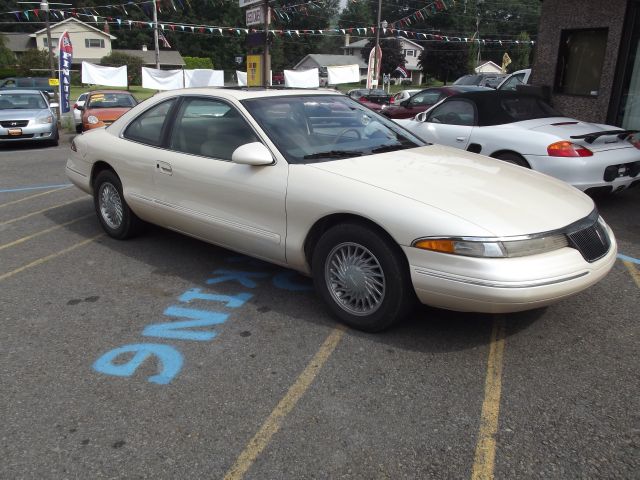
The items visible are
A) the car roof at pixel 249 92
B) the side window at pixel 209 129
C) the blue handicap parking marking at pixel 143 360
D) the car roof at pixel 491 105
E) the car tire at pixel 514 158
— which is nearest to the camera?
the blue handicap parking marking at pixel 143 360

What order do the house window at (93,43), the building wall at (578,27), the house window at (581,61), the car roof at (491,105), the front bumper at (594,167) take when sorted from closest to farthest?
the front bumper at (594,167)
the car roof at (491,105)
the building wall at (578,27)
the house window at (581,61)
the house window at (93,43)

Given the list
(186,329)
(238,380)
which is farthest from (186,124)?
(238,380)

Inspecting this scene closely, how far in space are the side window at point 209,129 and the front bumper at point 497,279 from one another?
175cm

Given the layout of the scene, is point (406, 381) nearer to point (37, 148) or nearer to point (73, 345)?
point (73, 345)

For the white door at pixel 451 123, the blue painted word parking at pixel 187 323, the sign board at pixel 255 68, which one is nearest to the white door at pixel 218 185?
the blue painted word parking at pixel 187 323

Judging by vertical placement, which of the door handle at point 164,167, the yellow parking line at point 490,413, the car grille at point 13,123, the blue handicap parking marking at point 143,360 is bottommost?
the blue handicap parking marking at point 143,360

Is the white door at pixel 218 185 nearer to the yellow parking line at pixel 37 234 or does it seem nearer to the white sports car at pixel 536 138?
the yellow parking line at pixel 37 234

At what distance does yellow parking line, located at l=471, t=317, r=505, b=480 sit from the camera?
2.47 m

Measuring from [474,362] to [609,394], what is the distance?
723 mm

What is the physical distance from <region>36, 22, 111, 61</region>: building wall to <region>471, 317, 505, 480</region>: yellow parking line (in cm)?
7533

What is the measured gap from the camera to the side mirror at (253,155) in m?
3.95

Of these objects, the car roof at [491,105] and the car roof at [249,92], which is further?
the car roof at [491,105]

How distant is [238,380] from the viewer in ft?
10.4

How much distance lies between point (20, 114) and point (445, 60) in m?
67.7
